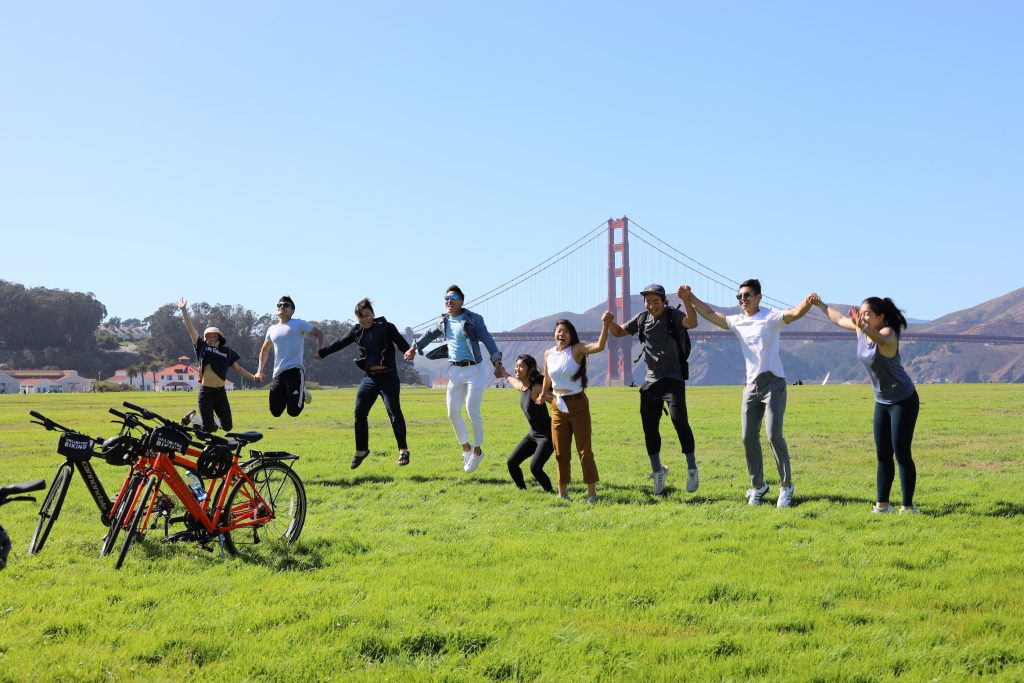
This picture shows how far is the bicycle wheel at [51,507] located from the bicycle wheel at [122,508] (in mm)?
524

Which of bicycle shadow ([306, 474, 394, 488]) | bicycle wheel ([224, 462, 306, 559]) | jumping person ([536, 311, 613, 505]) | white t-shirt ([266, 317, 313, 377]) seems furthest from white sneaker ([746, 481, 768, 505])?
white t-shirt ([266, 317, 313, 377])

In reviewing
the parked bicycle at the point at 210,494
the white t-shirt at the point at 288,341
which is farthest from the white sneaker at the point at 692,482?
the white t-shirt at the point at 288,341

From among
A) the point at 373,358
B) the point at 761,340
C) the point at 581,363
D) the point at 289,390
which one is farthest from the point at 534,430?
the point at 289,390

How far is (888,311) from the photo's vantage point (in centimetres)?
804

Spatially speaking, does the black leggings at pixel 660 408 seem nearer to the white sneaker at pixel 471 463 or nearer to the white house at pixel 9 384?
the white sneaker at pixel 471 463

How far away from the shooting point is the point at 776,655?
4.40m

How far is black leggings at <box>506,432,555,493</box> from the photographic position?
9.60 meters

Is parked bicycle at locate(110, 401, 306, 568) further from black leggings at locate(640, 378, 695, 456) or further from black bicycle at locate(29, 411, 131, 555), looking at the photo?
black leggings at locate(640, 378, 695, 456)

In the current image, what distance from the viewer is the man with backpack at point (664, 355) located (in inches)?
358

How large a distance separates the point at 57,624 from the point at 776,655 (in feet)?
12.2

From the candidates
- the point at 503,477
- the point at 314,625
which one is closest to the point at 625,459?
the point at 503,477

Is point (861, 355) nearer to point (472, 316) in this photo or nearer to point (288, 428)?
point (472, 316)

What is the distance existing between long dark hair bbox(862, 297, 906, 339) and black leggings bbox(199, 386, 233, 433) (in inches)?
264

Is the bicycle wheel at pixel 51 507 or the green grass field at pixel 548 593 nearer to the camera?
the green grass field at pixel 548 593
